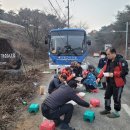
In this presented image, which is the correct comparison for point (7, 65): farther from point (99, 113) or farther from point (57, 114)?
point (57, 114)

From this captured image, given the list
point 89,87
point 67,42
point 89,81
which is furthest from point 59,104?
point 67,42

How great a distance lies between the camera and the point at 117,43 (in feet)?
255

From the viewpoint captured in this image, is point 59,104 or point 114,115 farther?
point 114,115

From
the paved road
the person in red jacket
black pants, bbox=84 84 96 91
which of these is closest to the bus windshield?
black pants, bbox=84 84 96 91

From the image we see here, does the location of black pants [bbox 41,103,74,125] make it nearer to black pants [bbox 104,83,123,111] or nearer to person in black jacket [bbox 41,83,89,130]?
person in black jacket [bbox 41,83,89,130]

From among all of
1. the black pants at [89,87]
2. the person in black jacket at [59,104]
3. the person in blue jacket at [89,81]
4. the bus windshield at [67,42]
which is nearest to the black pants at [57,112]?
the person in black jacket at [59,104]

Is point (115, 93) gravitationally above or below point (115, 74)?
below

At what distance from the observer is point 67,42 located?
1875cm

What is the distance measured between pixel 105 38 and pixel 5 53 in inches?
2979

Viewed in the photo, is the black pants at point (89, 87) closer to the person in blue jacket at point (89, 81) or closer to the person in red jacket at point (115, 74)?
the person in blue jacket at point (89, 81)

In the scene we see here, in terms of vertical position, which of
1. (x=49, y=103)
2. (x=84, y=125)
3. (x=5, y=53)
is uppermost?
(x=5, y=53)

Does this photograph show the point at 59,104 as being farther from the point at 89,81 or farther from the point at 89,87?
the point at 89,87

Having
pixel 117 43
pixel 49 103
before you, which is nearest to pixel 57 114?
pixel 49 103

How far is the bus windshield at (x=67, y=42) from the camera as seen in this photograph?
1859cm
